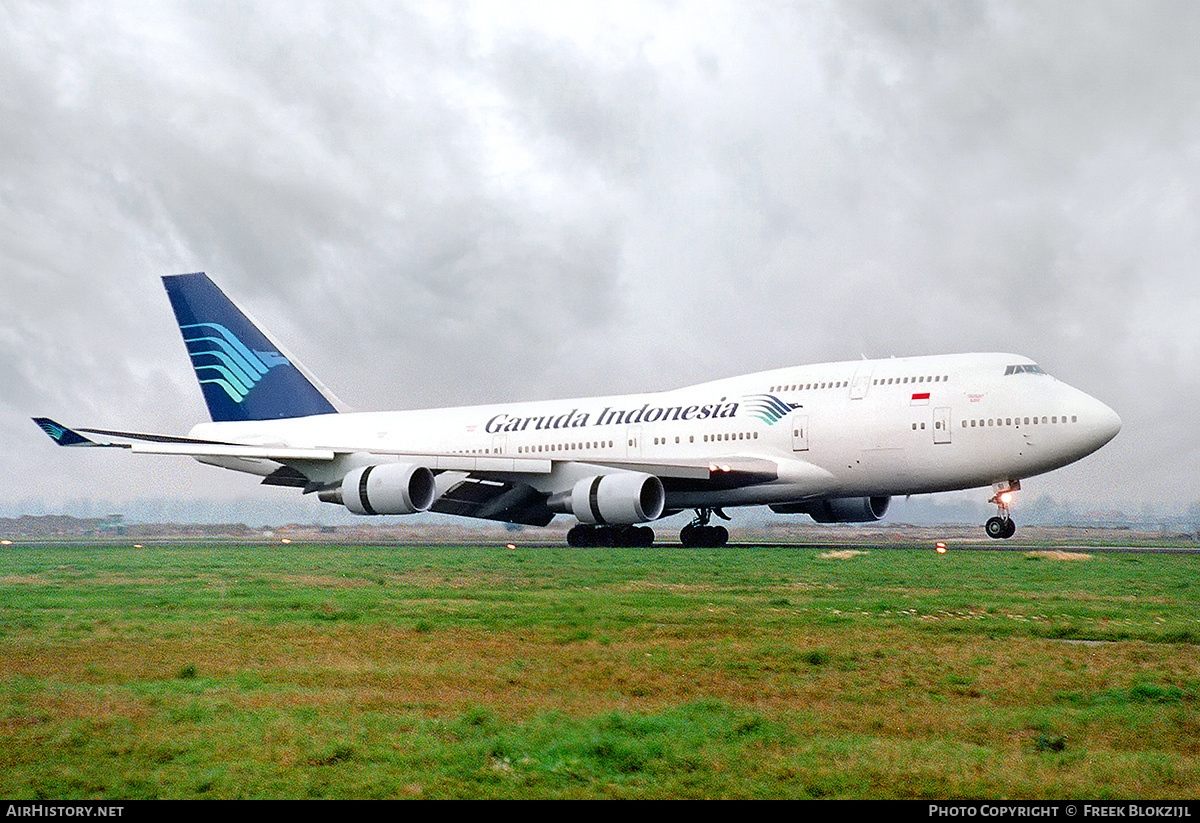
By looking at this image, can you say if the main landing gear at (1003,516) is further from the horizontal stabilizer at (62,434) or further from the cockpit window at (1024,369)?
the horizontal stabilizer at (62,434)

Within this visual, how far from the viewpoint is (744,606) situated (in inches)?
555

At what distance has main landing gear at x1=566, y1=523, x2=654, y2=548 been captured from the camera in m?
34.1

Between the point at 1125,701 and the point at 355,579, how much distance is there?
46.8ft

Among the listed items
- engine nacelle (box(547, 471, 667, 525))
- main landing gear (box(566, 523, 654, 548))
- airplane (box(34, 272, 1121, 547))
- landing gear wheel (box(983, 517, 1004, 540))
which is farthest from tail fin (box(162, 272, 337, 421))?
landing gear wheel (box(983, 517, 1004, 540))

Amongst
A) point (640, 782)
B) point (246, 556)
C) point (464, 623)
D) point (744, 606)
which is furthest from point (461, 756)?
point (246, 556)

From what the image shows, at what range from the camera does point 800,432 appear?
3138 cm

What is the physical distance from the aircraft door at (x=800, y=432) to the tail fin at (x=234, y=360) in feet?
68.9

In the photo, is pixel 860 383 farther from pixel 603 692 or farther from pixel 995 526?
pixel 603 692

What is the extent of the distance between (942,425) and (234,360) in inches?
1106

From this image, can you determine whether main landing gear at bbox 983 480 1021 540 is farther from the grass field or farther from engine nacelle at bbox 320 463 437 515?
engine nacelle at bbox 320 463 437 515

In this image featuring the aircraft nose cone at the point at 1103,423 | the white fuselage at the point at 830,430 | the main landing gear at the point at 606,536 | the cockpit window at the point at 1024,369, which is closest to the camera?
the aircraft nose cone at the point at 1103,423

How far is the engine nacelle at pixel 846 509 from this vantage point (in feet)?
117

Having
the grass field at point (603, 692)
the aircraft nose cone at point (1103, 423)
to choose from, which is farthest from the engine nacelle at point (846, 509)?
the grass field at point (603, 692)
